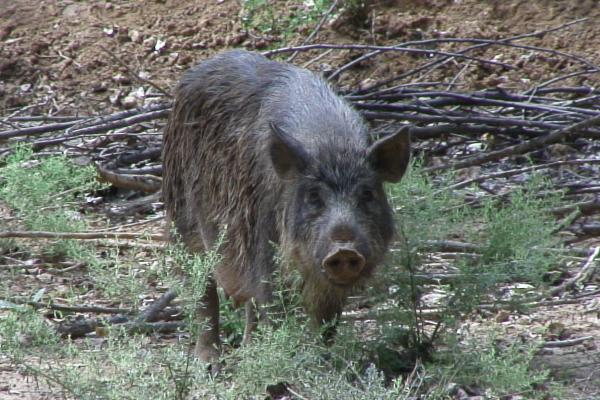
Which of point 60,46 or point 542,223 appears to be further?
point 60,46

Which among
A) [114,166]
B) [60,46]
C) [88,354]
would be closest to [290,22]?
[60,46]

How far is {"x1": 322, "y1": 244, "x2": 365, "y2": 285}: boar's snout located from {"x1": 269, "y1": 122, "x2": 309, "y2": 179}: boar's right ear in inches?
21.9

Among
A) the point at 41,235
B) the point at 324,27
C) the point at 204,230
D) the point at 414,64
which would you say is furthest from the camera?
the point at 324,27

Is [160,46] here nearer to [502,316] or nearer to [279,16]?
[279,16]

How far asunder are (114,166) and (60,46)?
3272 mm

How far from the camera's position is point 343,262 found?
479 centimetres

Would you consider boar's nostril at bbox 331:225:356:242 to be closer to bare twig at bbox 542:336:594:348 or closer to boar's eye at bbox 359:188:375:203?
boar's eye at bbox 359:188:375:203

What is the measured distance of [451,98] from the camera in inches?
310

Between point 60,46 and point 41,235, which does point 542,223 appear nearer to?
point 41,235

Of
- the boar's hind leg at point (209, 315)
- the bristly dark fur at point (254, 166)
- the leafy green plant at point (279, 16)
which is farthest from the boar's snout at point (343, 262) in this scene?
the leafy green plant at point (279, 16)

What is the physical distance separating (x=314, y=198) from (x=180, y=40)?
6179 millimetres

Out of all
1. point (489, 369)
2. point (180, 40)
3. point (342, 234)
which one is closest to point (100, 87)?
point (180, 40)

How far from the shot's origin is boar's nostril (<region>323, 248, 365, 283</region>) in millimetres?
4754

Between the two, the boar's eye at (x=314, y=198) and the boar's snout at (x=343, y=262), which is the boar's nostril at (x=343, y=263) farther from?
the boar's eye at (x=314, y=198)
